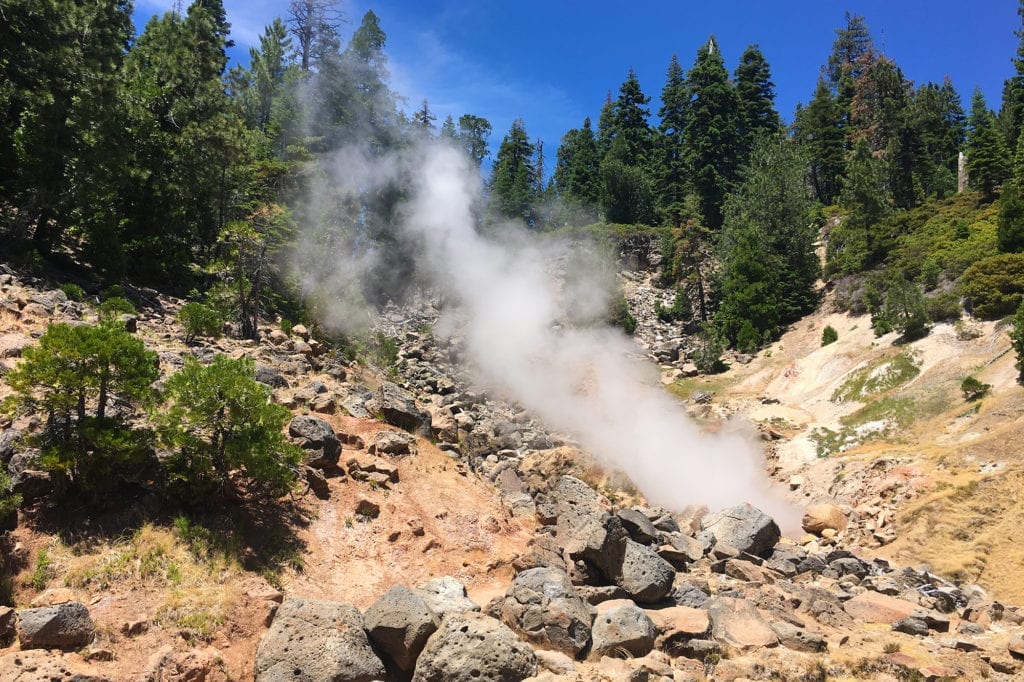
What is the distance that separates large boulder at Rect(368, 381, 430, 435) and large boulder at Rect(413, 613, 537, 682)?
311 inches

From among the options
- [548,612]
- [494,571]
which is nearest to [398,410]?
[494,571]

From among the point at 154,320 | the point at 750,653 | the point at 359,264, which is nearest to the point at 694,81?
the point at 359,264

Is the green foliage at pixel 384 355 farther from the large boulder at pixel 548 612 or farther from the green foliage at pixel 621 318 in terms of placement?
the green foliage at pixel 621 318

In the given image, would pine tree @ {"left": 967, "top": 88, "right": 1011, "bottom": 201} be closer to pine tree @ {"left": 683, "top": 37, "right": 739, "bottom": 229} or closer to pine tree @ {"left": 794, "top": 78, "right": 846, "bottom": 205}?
pine tree @ {"left": 794, "top": 78, "right": 846, "bottom": 205}

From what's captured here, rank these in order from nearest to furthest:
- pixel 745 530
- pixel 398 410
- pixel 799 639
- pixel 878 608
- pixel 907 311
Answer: pixel 799 639 → pixel 878 608 → pixel 745 530 → pixel 398 410 → pixel 907 311

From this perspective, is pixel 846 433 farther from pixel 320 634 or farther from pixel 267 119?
pixel 267 119

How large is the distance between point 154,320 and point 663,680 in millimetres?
14008

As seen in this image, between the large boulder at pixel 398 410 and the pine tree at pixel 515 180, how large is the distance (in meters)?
33.0

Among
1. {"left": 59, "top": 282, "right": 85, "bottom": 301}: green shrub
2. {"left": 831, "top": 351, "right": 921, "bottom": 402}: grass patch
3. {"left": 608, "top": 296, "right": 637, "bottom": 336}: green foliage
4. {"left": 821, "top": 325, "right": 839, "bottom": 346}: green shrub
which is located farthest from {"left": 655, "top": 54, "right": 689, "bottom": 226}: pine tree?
{"left": 59, "top": 282, "right": 85, "bottom": 301}: green shrub

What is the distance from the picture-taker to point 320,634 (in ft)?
22.3

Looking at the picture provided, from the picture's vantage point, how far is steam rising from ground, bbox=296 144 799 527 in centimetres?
1869

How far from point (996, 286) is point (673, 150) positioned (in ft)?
119

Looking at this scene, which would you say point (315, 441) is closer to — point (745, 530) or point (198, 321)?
point (198, 321)

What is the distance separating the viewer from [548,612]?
7.65 metres
